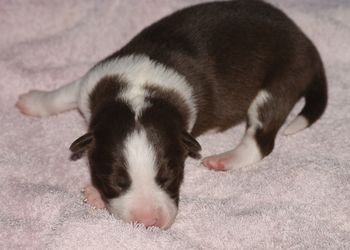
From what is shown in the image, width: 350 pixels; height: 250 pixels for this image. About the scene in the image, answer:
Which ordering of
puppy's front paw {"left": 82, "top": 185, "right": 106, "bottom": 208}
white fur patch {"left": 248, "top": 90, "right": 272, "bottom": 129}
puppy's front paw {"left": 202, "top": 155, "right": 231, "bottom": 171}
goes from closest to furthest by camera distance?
puppy's front paw {"left": 82, "top": 185, "right": 106, "bottom": 208} < puppy's front paw {"left": 202, "top": 155, "right": 231, "bottom": 171} < white fur patch {"left": 248, "top": 90, "right": 272, "bottom": 129}

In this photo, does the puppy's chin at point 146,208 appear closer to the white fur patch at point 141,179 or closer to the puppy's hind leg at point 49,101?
the white fur patch at point 141,179

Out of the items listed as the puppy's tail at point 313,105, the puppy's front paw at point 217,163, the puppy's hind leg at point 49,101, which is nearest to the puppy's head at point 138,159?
the puppy's front paw at point 217,163

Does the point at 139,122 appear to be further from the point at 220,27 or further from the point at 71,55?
the point at 71,55

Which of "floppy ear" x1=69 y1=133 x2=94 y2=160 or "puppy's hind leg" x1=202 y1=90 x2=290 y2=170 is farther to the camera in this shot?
"puppy's hind leg" x1=202 y1=90 x2=290 y2=170

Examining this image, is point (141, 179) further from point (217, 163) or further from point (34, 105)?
point (34, 105)

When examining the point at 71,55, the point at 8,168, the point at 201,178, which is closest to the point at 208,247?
the point at 201,178

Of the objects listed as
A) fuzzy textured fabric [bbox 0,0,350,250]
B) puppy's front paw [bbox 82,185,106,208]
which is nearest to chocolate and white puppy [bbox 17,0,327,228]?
puppy's front paw [bbox 82,185,106,208]

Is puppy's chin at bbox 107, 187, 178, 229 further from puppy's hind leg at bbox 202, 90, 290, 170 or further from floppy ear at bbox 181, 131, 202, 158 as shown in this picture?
puppy's hind leg at bbox 202, 90, 290, 170
